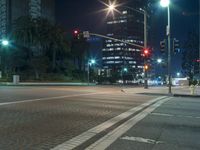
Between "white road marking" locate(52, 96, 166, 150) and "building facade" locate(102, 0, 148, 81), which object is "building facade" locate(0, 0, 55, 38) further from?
"white road marking" locate(52, 96, 166, 150)

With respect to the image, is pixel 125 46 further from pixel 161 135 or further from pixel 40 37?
pixel 161 135

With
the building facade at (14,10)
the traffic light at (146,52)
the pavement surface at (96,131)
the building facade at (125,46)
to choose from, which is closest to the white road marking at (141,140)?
the pavement surface at (96,131)

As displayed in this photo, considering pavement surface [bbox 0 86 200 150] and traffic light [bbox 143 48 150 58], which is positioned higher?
traffic light [bbox 143 48 150 58]

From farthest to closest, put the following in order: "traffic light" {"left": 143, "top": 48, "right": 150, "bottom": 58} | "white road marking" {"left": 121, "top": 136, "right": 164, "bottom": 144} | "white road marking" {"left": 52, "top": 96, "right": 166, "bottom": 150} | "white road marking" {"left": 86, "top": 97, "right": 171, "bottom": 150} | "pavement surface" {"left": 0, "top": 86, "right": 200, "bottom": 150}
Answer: "traffic light" {"left": 143, "top": 48, "right": 150, "bottom": 58}
"white road marking" {"left": 121, "top": 136, "right": 164, "bottom": 144}
"pavement surface" {"left": 0, "top": 86, "right": 200, "bottom": 150}
"white road marking" {"left": 86, "top": 97, "right": 171, "bottom": 150}
"white road marking" {"left": 52, "top": 96, "right": 166, "bottom": 150}

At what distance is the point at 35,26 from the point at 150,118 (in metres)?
76.7

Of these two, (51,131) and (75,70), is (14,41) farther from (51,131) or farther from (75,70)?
(51,131)

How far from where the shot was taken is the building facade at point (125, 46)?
76356 mm

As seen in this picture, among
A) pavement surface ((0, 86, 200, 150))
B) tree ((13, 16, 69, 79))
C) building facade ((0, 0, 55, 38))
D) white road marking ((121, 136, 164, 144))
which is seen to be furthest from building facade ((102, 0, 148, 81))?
white road marking ((121, 136, 164, 144))

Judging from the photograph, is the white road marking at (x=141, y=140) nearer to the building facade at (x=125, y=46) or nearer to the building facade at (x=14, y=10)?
the building facade at (x=125, y=46)

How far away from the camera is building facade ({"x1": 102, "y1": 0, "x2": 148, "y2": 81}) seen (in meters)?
76.4

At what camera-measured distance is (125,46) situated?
426 feet

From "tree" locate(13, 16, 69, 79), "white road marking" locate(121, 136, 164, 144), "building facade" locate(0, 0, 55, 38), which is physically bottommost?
"white road marking" locate(121, 136, 164, 144)

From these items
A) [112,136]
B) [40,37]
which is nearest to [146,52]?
[112,136]

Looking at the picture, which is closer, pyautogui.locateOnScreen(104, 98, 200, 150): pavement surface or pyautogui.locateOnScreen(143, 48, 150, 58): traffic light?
pyautogui.locateOnScreen(104, 98, 200, 150): pavement surface
